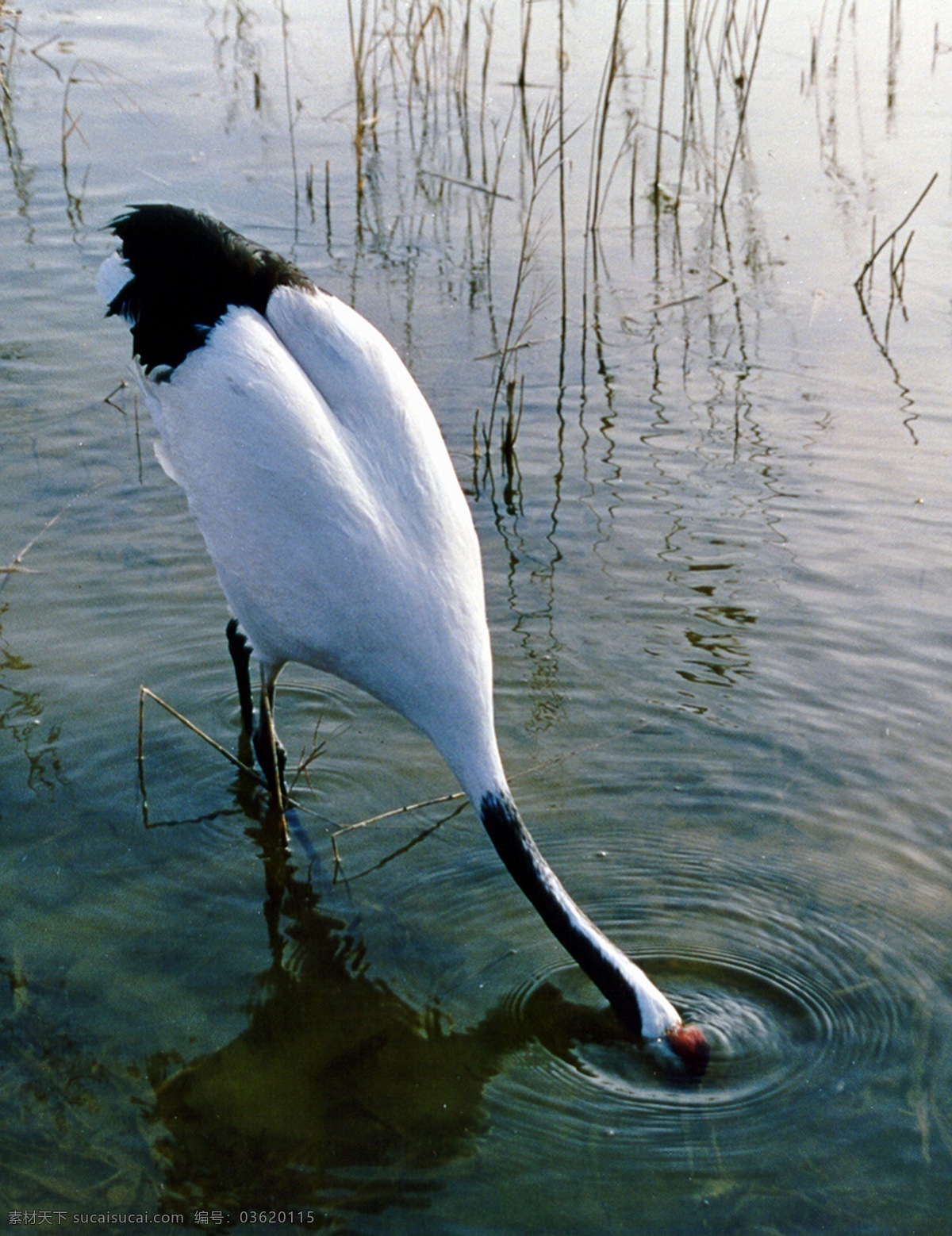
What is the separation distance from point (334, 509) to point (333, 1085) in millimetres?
1475

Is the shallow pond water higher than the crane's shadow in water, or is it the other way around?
the shallow pond water

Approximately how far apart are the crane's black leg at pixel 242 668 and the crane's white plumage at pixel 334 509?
0.31m

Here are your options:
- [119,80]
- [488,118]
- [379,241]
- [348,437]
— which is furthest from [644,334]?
[119,80]

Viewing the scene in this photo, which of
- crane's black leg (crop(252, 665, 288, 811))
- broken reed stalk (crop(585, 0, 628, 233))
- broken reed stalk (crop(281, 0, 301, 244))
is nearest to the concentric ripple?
crane's black leg (crop(252, 665, 288, 811))

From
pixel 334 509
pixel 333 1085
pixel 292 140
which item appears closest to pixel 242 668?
pixel 334 509

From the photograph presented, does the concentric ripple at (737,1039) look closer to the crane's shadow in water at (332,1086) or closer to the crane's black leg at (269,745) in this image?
the crane's shadow in water at (332,1086)

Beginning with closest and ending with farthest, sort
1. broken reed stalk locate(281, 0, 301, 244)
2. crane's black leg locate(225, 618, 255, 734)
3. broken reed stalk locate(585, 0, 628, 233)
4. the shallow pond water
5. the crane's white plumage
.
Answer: the shallow pond water, the crane's white plumage, crane's black leg locate(225, 618, 255, 734), broken reed stalk locate(585, 0, 628, 233), broken reed stalk locate(281, 0, 301, 244)

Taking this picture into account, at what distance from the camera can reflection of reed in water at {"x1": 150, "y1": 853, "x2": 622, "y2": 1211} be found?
3320 millimetres

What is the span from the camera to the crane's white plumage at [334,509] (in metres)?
3.77

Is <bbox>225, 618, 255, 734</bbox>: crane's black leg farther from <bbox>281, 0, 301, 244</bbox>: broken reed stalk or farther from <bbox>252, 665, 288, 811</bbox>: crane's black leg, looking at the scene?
<bbox>281, 0, 301, 244</bbox>: broken reed stalk

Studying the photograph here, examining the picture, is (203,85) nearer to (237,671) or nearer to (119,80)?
(119,80)

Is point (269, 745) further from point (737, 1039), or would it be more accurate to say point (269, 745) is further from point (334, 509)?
point (737, 1039)

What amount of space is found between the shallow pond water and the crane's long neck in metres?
0.15

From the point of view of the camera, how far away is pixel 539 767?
15.9 feet
